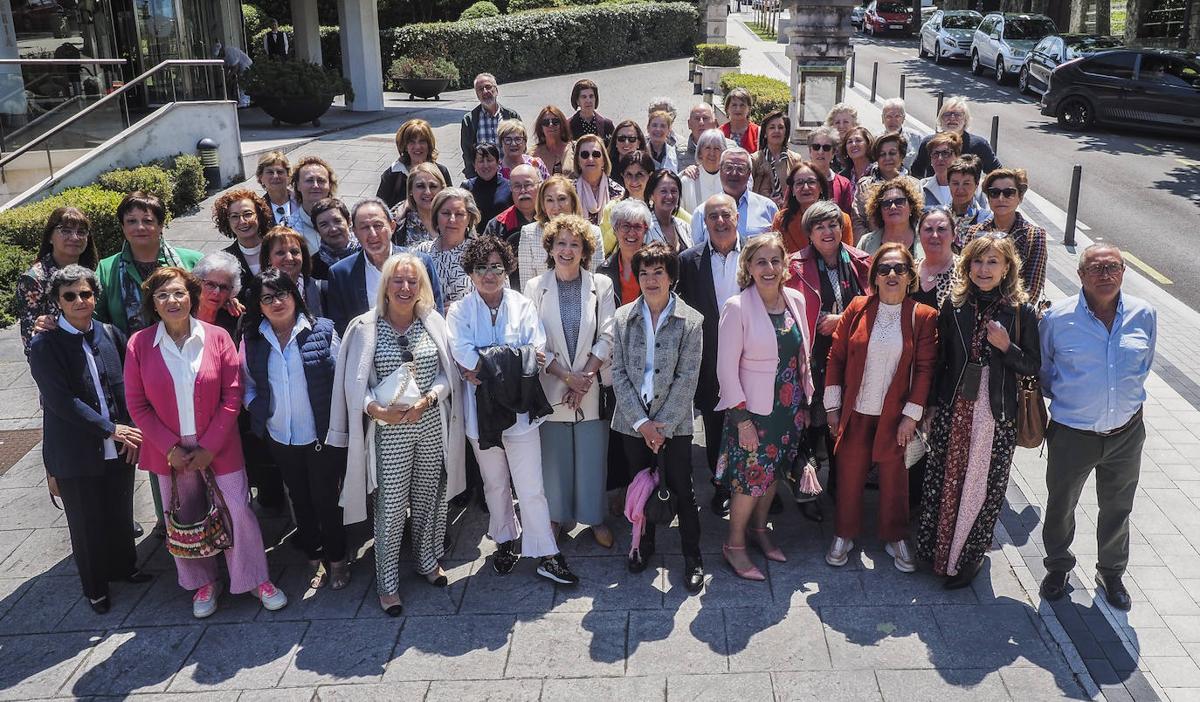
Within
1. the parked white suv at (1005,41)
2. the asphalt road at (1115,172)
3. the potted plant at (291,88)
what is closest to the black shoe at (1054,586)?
the asphalt road at (1115,172)

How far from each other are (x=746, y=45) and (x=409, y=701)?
37.0 meters

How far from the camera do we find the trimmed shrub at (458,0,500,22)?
31891 mm

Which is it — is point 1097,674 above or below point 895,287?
below

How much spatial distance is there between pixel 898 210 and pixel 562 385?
2.47 metres

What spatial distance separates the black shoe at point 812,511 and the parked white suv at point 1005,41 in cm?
2393

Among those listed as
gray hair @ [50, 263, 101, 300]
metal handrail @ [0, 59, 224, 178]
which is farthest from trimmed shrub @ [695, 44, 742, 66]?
gray hair @ [50, 263, 101, 300]

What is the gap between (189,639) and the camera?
532cm

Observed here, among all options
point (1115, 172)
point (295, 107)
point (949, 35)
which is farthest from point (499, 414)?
point (949, 35)

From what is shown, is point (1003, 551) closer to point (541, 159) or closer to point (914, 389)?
point (914, 389)

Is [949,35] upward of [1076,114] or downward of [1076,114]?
upward

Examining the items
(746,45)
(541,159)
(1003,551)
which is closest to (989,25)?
(746,45)

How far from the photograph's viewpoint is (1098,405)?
17.1 feet

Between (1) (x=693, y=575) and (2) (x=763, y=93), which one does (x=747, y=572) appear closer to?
(1) (x=693, y=575)

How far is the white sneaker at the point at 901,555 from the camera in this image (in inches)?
229
